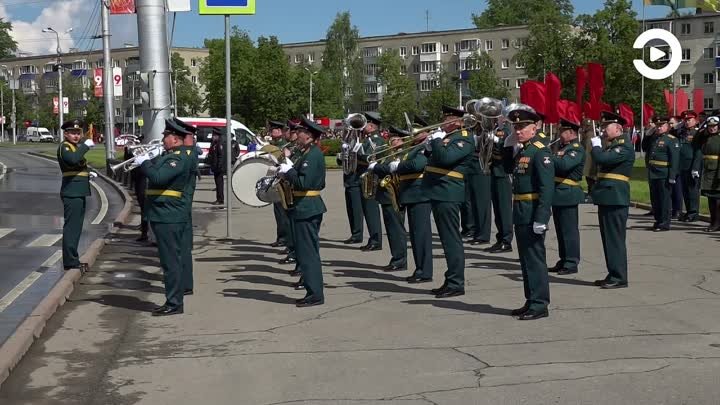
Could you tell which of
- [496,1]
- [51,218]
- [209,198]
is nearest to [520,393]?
[51,218]

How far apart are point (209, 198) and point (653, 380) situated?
65.2ft

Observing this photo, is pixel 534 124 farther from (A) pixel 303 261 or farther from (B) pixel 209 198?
(B) pixel 209 198

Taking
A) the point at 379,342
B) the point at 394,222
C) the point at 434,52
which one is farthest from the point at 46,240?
the point at 434,52

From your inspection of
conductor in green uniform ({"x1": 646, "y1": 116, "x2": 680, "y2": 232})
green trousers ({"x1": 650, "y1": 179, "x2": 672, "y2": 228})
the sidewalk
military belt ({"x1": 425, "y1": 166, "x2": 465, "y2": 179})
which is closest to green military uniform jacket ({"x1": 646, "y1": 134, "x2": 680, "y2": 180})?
conductor in green uniform ({"x1": 646, "y1": 116, "x2": 680, "y2": 232})

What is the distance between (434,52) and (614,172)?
114 m

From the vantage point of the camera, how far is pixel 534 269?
8.95 meters

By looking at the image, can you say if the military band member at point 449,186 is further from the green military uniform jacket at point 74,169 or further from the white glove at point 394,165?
the green military uniform jacket at point 74,169

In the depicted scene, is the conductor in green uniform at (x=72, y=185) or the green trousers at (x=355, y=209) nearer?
the conductor in green uniform at (x=72, y=185)

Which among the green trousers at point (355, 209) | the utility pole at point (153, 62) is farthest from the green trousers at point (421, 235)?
the utility pole at point (153, 62)

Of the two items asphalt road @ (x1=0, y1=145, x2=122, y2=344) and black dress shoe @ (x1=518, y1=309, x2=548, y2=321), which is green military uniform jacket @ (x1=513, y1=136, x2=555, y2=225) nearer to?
black dress shoe @ (x1=518, y1=309, x2=548, y2=321)

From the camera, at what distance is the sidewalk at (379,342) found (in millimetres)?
6598

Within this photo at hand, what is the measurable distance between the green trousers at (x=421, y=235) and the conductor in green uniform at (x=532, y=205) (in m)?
1.86

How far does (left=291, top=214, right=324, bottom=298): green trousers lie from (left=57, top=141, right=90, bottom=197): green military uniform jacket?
3.49 meters

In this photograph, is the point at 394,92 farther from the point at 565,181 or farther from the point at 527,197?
the point at 527,197
